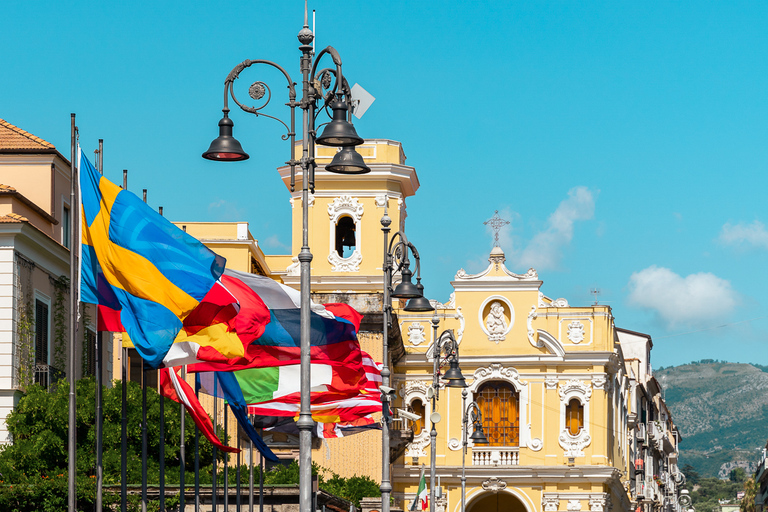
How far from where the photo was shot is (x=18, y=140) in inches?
1211

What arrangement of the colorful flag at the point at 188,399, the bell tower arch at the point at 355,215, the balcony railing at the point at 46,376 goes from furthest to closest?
the bell tower arch at the point at 355,215
the balcony railing at the point at 46,376
the colorful flag at the point at 188,399

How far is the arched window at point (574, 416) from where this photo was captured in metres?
59.0

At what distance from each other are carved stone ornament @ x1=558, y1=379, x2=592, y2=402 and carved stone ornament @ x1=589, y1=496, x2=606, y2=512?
14.7 ft

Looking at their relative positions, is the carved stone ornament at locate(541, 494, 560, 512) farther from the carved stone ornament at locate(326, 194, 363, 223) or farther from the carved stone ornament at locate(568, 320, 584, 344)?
the carved stone ornament at locate(326, 194, 363, 223)

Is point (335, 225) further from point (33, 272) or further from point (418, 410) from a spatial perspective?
point (33, 272)

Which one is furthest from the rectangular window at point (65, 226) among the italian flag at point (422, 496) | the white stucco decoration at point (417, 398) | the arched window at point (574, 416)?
the arched window at point (574, 416)

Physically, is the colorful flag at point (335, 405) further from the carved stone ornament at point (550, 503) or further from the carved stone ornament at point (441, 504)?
the carved stone ornament at point (550, 503)

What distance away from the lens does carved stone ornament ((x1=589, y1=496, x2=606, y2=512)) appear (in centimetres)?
5759

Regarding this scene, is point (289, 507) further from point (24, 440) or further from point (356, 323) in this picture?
point (356, 323)

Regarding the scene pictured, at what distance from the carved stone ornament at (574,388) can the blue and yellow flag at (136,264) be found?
138ft

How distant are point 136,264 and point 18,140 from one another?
1356 cm

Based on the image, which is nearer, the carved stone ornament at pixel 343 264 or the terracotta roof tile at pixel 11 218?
the terracotta roof tile at pixel 11 218

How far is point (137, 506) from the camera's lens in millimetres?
25438

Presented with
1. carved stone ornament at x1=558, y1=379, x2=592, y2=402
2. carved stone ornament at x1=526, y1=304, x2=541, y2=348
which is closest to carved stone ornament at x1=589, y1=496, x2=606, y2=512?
carved stone ornament at x1=558, y1=379, x2=592, y2=402
